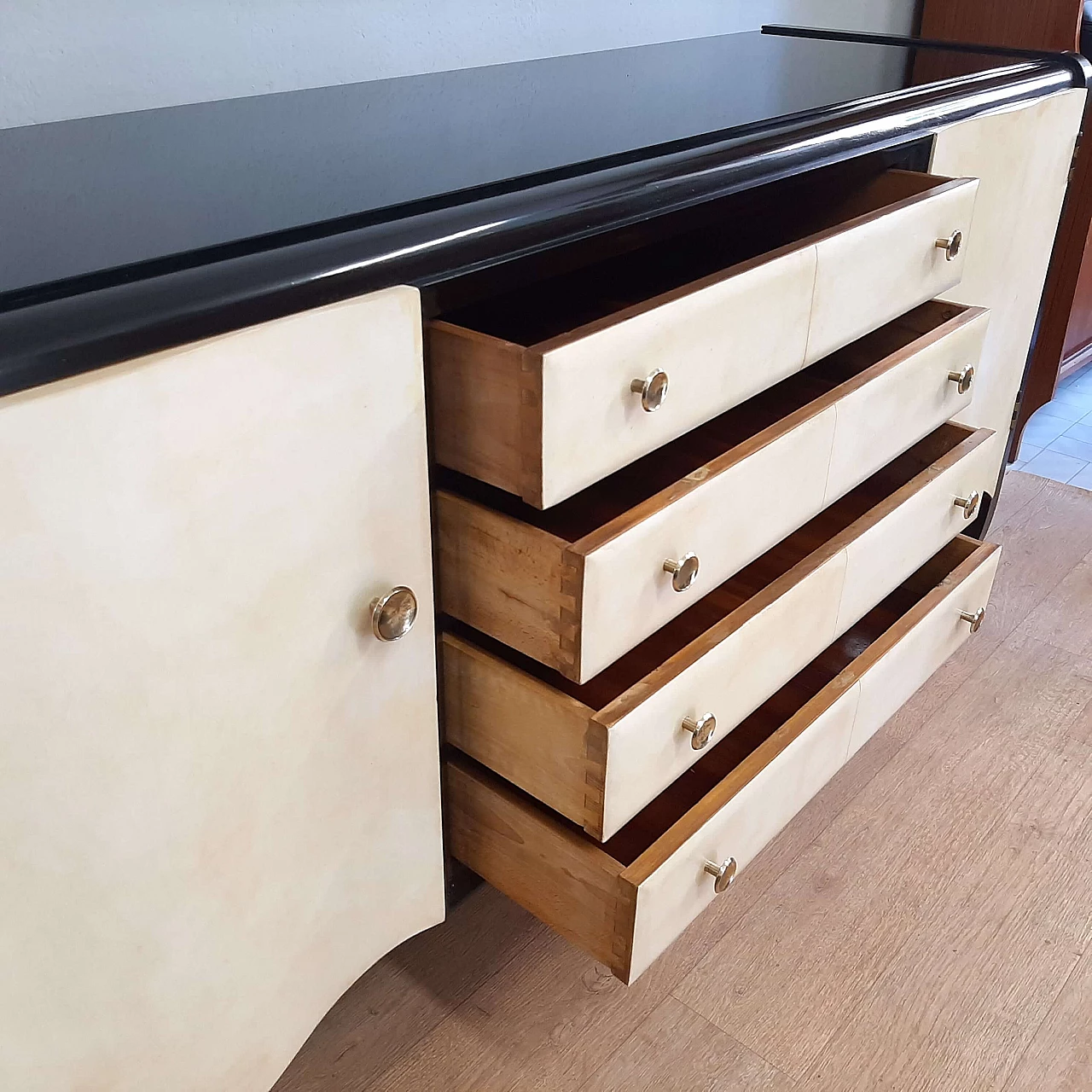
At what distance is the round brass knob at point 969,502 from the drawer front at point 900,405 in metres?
0.09

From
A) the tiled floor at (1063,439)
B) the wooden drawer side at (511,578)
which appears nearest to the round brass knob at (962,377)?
the wooden drawer side at (511,578)

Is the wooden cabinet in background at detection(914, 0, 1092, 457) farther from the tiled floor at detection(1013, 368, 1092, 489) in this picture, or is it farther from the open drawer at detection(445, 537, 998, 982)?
the open drawer at detection(445, 537, 998, 982)

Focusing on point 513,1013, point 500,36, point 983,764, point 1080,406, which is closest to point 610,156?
point 500,36

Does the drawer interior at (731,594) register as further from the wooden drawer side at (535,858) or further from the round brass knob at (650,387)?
the round brass knob at (650,387)

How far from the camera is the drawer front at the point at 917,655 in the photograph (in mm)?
1004

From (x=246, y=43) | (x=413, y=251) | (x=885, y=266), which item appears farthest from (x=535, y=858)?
(x=246, y=43)

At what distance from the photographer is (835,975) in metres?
0.97

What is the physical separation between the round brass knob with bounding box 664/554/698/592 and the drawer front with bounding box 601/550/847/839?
0.07 m

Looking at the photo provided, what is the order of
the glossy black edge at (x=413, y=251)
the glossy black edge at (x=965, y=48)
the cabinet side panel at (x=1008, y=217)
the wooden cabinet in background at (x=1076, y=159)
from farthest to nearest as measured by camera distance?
the wooden cabinet in background at (x=1076, y=159) → the glossy black edge at (x=965, y=48) → the cabinet side panel at (x=1008, y=217) → the glossy black edge at (x=413, y=251)

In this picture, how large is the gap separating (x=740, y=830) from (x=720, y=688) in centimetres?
13

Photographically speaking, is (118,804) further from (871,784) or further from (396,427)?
(871,784)

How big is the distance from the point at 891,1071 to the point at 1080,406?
5.82 feet

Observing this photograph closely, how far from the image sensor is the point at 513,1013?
3.07 ft

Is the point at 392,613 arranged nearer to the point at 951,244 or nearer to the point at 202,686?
the point at 202,686
